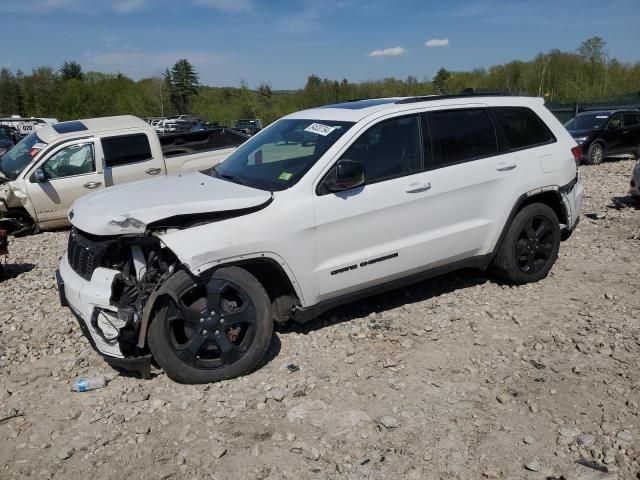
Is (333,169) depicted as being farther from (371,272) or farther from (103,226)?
(103,226)

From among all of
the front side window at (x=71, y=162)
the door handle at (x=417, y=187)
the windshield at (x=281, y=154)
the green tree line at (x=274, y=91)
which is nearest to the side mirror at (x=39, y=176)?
the front side window at (x=71, y=162)

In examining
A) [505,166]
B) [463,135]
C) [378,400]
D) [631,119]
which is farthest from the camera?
[631,119]

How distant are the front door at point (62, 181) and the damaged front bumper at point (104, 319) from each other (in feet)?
18.2

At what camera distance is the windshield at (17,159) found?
8.88 m

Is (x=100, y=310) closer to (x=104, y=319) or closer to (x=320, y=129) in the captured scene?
(x=104, y=319)

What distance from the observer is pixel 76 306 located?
3859 millimetres

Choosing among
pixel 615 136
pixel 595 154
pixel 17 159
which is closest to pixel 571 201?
pixel 17 159

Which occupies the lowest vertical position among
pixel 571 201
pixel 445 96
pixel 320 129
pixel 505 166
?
pixel 571 201

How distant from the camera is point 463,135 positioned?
16.0 feet

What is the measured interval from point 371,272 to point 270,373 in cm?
110

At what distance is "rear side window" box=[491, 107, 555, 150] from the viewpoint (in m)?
5.12

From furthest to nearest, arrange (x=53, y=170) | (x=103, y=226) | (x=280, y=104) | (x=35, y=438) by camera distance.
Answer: (x=280, y=104) < (x=53, y=170) < (x=103, y=226) < (x=35, y=438)

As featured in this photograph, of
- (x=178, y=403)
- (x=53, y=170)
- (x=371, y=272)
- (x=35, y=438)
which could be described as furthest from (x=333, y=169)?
(x=53, y=170)

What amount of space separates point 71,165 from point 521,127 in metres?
6.96
